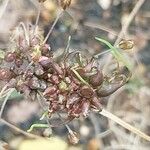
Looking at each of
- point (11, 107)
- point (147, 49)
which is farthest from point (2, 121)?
point (147, 49)

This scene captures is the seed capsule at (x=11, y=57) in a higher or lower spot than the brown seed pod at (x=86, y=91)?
higher

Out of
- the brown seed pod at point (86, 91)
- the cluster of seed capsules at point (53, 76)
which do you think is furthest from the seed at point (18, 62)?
the brown seed pod at point (86, 91)

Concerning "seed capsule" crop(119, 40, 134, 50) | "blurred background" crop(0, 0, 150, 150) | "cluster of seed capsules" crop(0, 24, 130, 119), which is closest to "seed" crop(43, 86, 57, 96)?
"cluster of seed capsules" crop(0, 24, 130, 119)

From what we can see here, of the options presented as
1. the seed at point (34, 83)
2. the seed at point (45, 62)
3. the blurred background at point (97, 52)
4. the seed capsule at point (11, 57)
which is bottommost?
the blurred background at point (97, 52)

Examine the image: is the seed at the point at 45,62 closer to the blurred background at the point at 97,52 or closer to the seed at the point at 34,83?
the seed at the point at 34,83

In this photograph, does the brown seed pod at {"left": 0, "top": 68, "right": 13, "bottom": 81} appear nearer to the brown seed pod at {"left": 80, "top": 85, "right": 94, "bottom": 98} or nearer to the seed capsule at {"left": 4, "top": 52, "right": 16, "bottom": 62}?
the seed capsule at {"left": 4, "top": 52, "right": 16, "bottom": 62}
